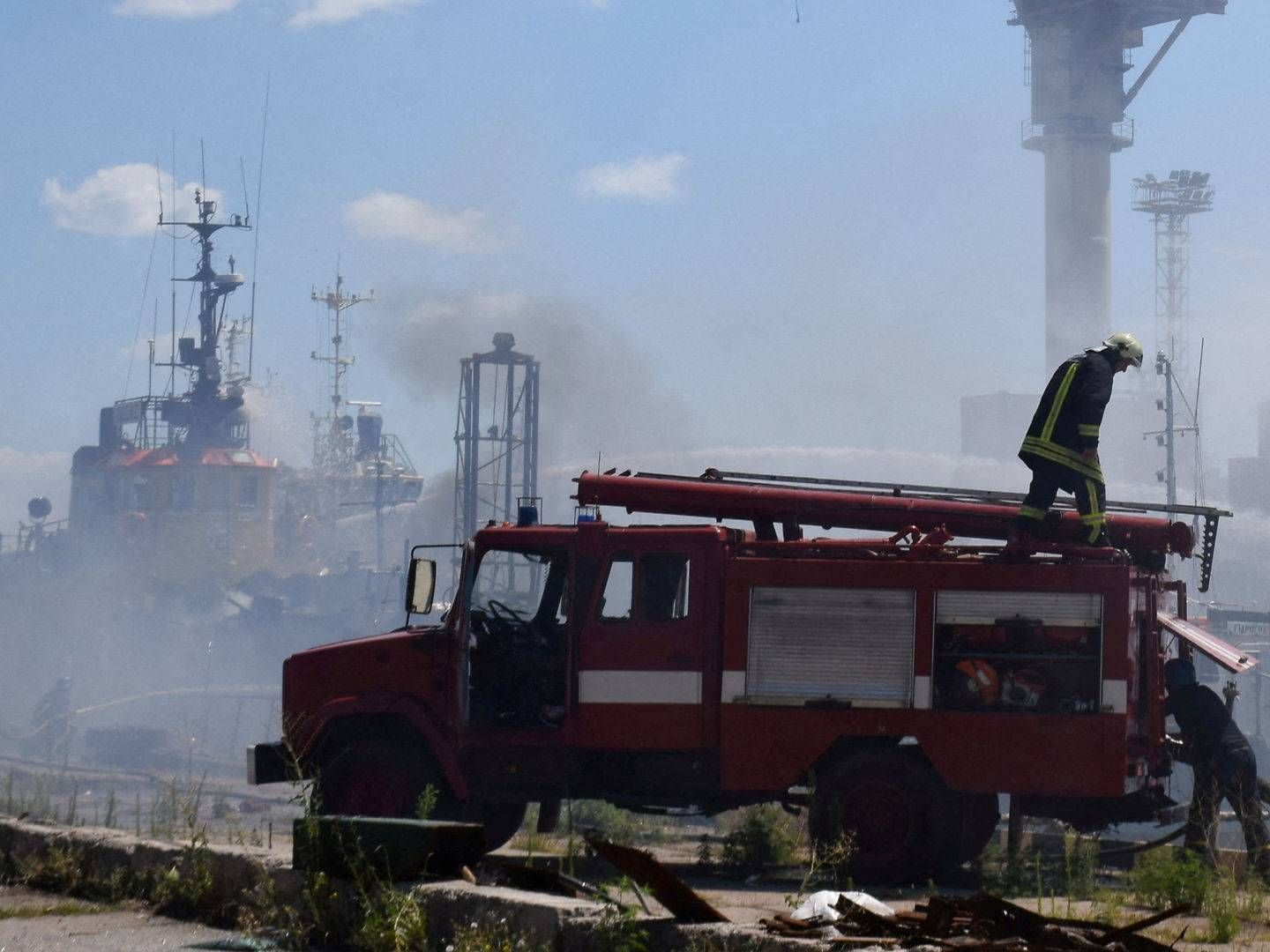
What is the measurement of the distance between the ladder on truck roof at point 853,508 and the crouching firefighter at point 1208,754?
2.49ft

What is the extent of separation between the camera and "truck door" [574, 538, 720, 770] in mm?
10102

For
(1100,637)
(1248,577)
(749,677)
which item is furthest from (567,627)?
(1248,577)

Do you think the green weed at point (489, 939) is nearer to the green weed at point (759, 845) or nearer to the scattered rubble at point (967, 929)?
the scattered rubble at point (967, 929)

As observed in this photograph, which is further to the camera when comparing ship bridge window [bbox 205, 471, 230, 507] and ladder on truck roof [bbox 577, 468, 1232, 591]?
ship bridge window [bbox 205, 471, 230, 507]

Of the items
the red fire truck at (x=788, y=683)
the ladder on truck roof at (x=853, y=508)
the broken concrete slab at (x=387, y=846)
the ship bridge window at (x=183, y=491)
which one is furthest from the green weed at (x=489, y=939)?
the ship bridge window at (x=183, y=491)

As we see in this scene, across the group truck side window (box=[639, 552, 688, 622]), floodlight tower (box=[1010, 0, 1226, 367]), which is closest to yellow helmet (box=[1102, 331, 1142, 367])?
truck side window (box=[639, 552, 688, 622])

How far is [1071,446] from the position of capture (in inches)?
412

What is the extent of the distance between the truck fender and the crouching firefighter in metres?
4.60

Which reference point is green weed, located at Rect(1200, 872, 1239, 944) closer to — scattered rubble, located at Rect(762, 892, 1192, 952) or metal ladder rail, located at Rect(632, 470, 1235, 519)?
scattered rubble, located at Rect(762, 892, 1192, 952)

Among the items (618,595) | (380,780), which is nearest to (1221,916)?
(618,595)

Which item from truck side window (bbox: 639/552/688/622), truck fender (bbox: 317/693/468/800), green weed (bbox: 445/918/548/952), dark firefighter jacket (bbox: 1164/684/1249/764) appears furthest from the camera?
dark firefighter jacket (bbox: 1164/684/1249/764)

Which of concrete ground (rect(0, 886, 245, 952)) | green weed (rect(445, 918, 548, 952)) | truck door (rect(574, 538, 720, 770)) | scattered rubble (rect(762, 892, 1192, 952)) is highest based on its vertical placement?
truck door (rect(574, 538, 720, 770))

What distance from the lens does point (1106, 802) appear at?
1006cm

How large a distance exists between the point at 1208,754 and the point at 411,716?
5235 millimetres
